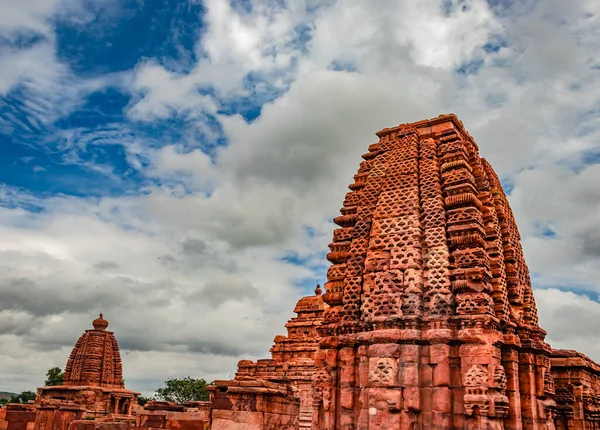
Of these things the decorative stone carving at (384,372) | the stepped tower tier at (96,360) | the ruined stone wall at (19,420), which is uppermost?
the stepped tower tier at (96,360)

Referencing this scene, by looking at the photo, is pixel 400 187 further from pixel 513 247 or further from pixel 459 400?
pixel 459 400

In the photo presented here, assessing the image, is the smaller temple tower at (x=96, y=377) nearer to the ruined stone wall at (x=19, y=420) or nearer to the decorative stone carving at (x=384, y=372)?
the ruined stone wall at (x=19, y=420)

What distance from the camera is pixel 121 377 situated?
40531mm

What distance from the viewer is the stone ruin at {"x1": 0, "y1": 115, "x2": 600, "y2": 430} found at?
779 centimetres

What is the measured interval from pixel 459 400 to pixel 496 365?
0.72 metres

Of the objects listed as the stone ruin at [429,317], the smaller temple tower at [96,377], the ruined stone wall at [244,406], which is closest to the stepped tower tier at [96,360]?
the smaller temple tower at [96,377]

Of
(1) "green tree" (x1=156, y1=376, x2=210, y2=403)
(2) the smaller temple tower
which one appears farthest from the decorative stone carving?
(1) "green tree" (x1=156, y1=376, x2=210, y2=403)

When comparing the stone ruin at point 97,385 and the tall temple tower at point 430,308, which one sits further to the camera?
the stone ruin at point 97,385

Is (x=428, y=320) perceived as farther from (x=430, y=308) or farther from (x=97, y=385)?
(x=97, y=385)

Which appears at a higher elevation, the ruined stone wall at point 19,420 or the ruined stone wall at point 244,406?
the ruined stone wall at point 244,406

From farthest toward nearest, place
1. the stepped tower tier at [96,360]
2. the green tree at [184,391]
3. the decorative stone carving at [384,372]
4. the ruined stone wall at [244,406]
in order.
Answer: the green tree at [184,391] → the stepped tower tier at [96,360] → the ruined stone wall at [244,406] → the decorative stone carving at [384,372]

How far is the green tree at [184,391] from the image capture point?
5838cm

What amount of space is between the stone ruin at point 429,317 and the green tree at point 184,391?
50.3 metres

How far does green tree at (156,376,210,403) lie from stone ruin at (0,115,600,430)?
1925 inches
